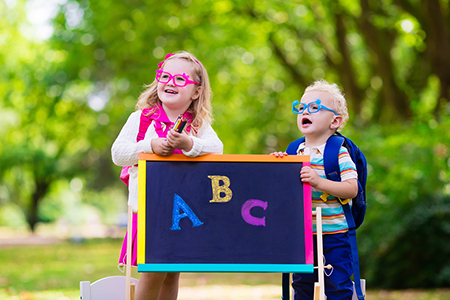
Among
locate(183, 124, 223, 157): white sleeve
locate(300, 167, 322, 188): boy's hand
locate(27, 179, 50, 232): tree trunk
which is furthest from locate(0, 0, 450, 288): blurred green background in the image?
locate(27, 179, 50, 232): tree trunk

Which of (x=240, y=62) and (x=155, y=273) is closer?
(x=155, y=273)

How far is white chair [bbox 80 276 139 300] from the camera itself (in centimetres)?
374

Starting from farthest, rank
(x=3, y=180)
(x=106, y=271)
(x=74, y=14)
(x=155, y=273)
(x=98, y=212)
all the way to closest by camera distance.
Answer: (x=98, y=212) → (x=3, y=180) → (x=74, y=14) → (x=106, y=271) → (x=155, y=273)

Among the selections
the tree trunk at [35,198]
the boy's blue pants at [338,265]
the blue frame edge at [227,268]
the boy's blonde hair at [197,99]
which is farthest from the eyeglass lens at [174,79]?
the tree trunk at [35,198]

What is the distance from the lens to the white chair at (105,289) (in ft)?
12.3

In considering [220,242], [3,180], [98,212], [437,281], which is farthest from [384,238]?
[98,212]

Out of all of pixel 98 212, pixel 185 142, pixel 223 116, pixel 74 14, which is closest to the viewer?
pixel 185 142

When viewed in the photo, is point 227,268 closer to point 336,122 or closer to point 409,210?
point 336,122

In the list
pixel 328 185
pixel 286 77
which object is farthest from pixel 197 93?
pixel 286 77

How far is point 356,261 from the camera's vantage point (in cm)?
338

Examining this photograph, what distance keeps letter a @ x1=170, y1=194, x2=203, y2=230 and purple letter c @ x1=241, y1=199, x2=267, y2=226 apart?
285mm

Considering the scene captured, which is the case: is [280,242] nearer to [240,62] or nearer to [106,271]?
[106,271]

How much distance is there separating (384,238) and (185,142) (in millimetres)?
5651

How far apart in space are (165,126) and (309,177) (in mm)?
1026
